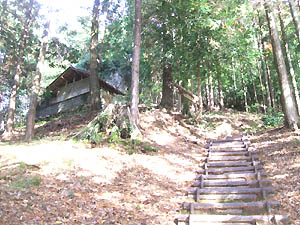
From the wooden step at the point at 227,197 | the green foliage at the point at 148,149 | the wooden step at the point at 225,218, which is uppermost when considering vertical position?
the green foliage at the point at 148,149

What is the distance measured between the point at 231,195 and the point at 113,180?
11.8 ft

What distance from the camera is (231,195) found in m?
7.24

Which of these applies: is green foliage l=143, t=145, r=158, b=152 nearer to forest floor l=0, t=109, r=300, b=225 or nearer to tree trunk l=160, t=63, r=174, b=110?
forest floor l=0, t=109, r=300, b=225

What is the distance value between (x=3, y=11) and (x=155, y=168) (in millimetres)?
17985

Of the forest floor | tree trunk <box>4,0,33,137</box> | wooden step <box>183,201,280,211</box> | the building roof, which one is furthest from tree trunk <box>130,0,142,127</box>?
the building roof

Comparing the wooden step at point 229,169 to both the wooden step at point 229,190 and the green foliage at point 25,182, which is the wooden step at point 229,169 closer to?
the wooden step at point 229,190

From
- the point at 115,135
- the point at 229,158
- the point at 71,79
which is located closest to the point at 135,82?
the point at 115,135

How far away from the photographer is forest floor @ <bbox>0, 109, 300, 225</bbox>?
5590mm

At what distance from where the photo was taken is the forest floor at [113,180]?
5.59m

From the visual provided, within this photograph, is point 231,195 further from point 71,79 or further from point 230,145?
point 71,79

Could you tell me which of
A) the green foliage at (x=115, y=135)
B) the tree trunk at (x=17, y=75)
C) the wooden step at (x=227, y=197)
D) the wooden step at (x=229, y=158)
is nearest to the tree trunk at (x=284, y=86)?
the wooden step at (x=229, y=158)

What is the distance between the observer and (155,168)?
9445 mm

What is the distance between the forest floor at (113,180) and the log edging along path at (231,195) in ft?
1.00

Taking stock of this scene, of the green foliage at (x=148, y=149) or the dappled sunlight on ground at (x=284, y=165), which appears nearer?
the dappled sunlight on ground at (x=284, y=165)
